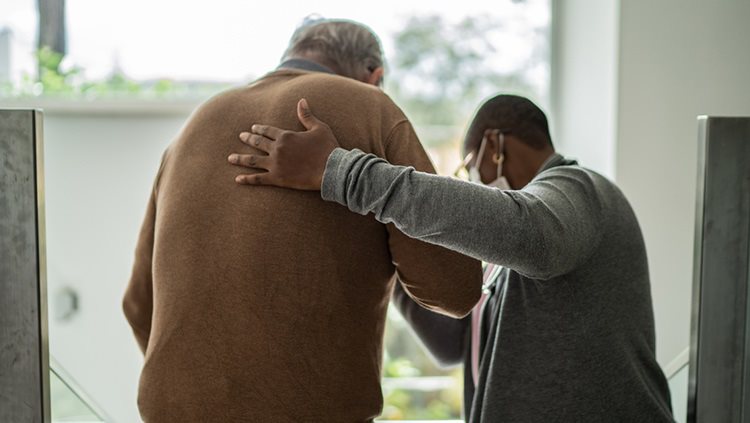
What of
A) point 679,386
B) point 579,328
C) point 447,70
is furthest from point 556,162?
point 447,70

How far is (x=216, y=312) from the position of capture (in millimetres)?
1249

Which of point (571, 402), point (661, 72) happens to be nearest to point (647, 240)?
point (661, 72)

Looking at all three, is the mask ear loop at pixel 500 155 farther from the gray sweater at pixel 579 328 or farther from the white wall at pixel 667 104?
the white wall at pixel 667 104

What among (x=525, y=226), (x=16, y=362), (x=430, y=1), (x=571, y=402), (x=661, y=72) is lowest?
(x=571, y=402)

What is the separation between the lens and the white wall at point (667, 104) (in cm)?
230

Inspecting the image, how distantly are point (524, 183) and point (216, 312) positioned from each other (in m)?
0.73

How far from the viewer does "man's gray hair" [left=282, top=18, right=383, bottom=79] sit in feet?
4.96

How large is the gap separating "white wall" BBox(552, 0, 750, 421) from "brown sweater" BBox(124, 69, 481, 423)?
1205mm

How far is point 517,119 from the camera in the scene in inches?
63.7

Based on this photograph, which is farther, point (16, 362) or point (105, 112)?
point (105, 112)

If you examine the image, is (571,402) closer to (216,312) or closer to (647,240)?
(216,312)

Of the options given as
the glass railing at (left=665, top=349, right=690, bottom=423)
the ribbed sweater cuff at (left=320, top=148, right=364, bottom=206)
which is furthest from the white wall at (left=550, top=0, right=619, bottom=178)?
Answer: the ribbed sweater cuff at (left=320, top=148, right=364, bottom=206)

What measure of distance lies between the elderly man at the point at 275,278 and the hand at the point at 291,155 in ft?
0.07

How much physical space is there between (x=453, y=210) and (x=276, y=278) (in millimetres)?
304
